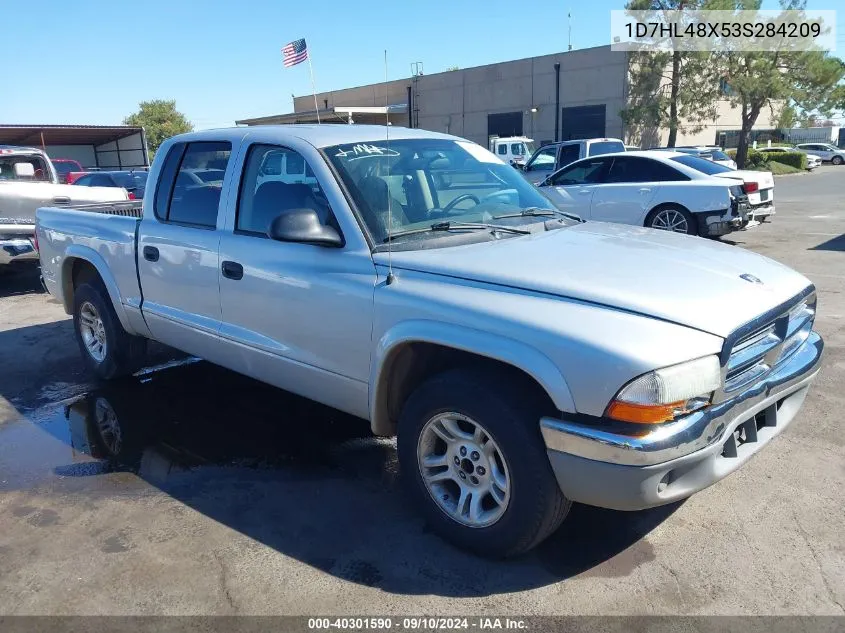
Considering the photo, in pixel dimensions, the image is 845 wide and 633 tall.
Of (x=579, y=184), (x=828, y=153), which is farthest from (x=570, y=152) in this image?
(x=828, y=153)

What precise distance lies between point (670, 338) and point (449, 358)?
1062 mm

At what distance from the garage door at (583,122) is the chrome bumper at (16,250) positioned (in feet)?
111

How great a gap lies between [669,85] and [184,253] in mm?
38256

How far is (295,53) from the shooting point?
6.28 m

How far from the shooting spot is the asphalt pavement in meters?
2.84

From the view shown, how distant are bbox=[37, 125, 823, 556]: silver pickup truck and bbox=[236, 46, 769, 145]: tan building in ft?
103

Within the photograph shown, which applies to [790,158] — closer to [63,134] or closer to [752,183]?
[752,183]

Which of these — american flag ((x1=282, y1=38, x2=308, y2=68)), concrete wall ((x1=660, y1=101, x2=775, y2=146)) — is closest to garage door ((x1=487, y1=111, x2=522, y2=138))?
concrete wall ((x1=660, y1=101, x2=775, y2=146))

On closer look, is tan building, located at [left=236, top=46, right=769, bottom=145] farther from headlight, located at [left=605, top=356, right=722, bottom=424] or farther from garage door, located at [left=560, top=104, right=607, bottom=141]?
headlight, located at [left=605, top=356, right=722, bottom=424]

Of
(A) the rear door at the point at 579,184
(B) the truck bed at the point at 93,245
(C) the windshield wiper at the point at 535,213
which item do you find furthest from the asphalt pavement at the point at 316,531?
(A) the rear door at the point at 579,184

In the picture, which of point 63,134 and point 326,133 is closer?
point 326,133

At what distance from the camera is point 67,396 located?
5391 millimetres

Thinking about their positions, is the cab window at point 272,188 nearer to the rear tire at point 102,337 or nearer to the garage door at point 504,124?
the rear tire at point 102,337

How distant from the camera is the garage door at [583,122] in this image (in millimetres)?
38500
